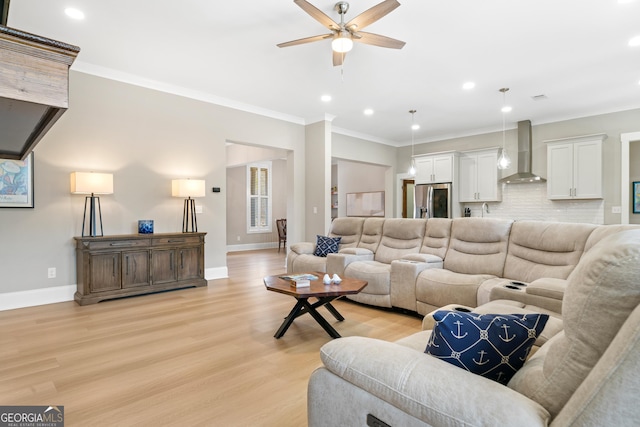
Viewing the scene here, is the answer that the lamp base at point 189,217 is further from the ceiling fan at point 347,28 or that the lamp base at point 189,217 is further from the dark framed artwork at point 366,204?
the dark framed artwork at point 366,204

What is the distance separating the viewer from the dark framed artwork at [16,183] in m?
3.71

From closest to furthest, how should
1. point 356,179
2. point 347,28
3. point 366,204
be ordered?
point 347,28, point 366,204, point 356,179

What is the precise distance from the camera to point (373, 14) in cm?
274

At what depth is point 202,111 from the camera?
5.26m

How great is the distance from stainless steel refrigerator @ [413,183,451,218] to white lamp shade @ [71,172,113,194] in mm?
6030

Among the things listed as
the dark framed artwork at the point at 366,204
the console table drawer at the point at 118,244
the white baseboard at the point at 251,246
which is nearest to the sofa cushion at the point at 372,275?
the console table drawer at the point at 118,244

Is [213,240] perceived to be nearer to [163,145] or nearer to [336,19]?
[163,145]

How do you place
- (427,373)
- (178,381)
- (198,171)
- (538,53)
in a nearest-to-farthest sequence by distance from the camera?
(427,373) → (178,381) → (538,53) → (198,171)

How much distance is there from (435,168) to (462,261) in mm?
4322

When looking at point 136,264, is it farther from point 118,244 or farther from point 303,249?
point 303,249

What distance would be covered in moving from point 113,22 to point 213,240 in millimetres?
3177

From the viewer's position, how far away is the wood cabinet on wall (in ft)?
13.0

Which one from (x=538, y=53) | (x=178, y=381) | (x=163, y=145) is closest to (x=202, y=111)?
(x=163, y=145)

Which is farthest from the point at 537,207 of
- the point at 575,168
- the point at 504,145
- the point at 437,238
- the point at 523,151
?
the point at 437,238
